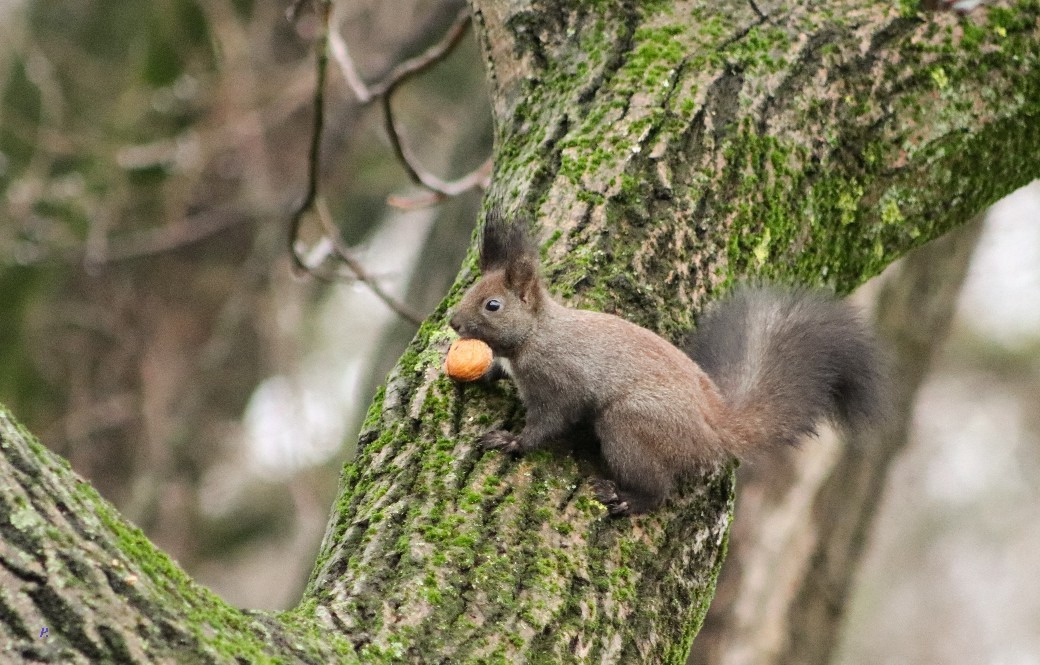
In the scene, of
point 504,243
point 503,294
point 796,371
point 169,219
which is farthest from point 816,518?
point 169,219

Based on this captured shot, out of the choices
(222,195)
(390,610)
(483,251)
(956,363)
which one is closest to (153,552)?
(390,610)

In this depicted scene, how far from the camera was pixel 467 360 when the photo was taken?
8.19 ft

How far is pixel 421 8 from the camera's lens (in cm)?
743

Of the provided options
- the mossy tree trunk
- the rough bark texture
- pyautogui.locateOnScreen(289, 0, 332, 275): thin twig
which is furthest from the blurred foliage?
the mossy tree trunk

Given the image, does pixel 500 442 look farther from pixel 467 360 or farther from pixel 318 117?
pixel 318 117

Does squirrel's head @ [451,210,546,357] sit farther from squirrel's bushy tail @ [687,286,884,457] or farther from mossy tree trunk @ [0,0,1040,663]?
squirrel's bushy tail @ [687,286,884,457]

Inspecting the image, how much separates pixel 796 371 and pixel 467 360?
88cm

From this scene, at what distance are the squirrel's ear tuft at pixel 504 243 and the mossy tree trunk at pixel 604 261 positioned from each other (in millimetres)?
110

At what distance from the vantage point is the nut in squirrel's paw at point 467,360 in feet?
8.07

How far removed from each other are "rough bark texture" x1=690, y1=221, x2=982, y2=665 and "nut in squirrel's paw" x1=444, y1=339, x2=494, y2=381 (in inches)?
96.8

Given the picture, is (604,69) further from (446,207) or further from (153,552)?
(446,207)

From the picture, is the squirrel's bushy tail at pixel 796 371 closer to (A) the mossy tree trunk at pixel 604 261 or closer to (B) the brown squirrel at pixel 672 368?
(B) the brown squirrel at pixel 672 368

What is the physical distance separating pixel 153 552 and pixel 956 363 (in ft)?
30.6

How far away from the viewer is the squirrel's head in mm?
2605
